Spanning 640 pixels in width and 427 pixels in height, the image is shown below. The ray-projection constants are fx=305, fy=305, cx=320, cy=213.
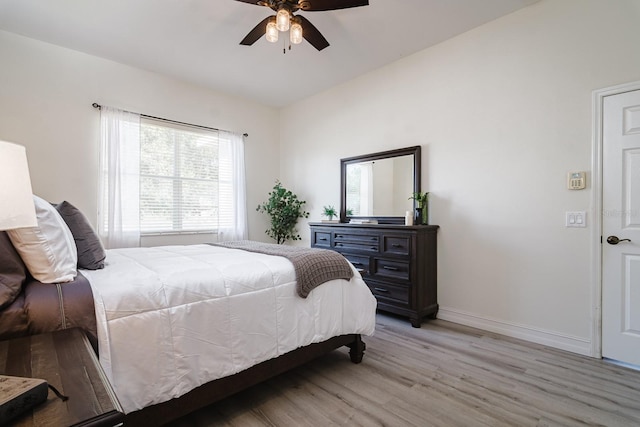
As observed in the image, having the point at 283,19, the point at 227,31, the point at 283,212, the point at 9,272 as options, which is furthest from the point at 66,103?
the point at 9,272

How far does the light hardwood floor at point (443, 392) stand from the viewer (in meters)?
1.65

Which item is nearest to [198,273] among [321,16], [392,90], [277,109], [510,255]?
[321,16]

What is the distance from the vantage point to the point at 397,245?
316 cm

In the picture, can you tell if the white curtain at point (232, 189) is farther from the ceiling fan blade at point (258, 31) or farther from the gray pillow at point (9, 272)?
the gray pillow at point (9, 272)

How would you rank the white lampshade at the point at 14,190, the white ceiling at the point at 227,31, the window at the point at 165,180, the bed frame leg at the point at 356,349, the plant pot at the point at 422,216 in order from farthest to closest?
the window at the point at 165,180 < the plant pot at the point at 422,216 < the white ceiling at the point at 227,31 < the bed frame leg at the point at 356,349 < the white lampshade at the point at 14,190

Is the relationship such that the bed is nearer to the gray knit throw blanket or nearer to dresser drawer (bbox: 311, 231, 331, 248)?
the gray knit throw blanket

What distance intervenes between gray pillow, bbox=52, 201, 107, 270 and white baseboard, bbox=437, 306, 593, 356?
309 cm

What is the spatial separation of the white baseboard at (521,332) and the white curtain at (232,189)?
3.01 meters

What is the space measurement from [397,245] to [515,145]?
1418 millimetres

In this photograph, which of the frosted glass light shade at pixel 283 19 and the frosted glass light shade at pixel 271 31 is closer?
the frosted glass light shade at pixel 283 19

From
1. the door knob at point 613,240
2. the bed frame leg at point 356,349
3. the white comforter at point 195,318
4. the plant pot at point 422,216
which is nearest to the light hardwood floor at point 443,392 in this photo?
the bed frame leg at point 356,349

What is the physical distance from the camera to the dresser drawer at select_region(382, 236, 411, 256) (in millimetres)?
3074

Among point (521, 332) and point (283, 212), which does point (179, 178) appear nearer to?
point (283, 212)

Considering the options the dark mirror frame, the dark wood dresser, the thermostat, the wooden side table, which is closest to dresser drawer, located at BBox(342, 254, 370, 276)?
the dark wood dresser
